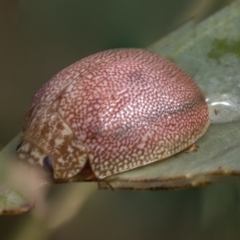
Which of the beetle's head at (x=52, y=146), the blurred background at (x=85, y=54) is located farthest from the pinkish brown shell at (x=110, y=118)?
the blurred background at (x=85, y=54)

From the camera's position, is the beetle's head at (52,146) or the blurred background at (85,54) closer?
the beetle's head at (52,146)

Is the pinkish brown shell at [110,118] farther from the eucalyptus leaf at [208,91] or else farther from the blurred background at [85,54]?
the blurred background at [85,54]

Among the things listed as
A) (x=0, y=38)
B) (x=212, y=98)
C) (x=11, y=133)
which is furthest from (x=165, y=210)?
(x=0, y=38)

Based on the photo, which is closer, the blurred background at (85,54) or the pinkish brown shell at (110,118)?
the pinkish brown shell at (110,118)

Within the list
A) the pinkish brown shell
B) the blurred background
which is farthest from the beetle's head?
the blurred background

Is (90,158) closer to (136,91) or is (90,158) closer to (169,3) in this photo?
(136,91)

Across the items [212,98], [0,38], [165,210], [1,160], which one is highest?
[0,38]

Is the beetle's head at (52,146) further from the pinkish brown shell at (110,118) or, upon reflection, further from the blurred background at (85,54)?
the blurred background at (85,54)
